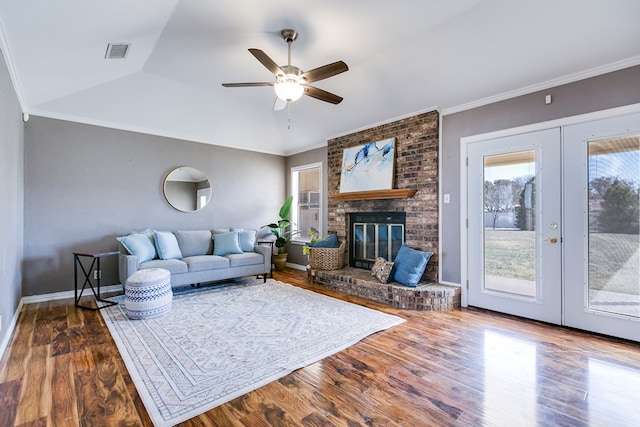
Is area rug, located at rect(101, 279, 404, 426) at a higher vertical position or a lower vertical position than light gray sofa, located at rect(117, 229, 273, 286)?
lower

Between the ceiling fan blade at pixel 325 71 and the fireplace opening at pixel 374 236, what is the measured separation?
2497 millimetres

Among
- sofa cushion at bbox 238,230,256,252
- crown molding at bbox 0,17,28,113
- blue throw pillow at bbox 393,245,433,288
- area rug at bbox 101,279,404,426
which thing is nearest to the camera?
area rug at bbox 101,279,404,426

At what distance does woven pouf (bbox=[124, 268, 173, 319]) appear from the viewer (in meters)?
3.32

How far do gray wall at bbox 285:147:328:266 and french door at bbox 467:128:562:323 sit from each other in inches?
107

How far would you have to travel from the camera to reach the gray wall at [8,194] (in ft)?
8.36

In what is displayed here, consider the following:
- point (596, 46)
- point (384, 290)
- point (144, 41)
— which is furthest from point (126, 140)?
point (596, 46)

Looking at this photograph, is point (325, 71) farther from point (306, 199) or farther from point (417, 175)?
point (306, 199)

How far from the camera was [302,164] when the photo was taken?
639 centimetres

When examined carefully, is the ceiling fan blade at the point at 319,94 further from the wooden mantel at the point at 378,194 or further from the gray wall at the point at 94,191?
the gray wall at the point at 94,191

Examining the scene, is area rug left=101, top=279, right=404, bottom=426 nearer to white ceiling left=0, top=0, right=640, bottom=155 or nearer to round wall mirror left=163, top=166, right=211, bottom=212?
round wall mirror left=163, top=166, right=211, bottom=212

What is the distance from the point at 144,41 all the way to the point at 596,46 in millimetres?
4350

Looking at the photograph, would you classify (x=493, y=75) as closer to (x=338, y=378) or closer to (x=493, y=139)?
(x=493, y=139)

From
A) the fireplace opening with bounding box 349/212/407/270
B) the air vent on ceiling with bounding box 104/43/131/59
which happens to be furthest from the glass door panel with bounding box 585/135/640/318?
the air vent on ceiling with bounding box 104/43/131/59

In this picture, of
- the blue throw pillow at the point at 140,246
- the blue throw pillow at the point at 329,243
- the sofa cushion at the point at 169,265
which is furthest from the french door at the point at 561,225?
the blue throw pillow at the point at 140,246
